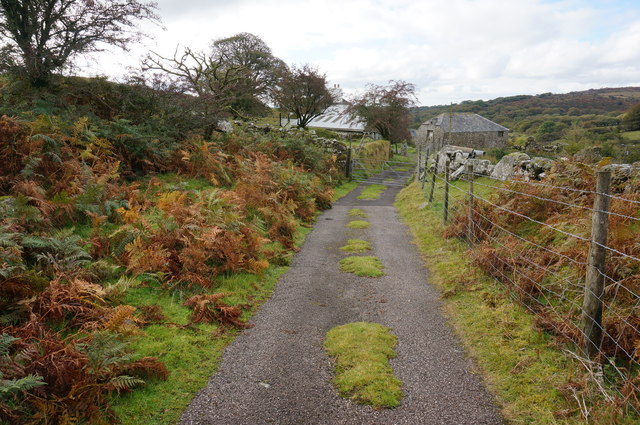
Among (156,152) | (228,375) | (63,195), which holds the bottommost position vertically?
(228,375)

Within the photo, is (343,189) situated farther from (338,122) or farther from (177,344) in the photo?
(338,122)

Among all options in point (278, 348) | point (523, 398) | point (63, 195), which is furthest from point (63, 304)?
point (523, 398)

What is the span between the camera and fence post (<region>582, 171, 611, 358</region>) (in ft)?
14.3

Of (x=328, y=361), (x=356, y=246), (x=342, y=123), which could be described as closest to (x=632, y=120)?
(x=342, y=123)

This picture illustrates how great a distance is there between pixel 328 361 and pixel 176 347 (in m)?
2.02

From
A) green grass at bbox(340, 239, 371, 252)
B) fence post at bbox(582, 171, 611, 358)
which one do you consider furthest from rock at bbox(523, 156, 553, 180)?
fence post at bbox(582, 171, 611, 358)

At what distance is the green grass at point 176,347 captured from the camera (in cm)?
393

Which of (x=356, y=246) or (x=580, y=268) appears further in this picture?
(x=356, y=246)

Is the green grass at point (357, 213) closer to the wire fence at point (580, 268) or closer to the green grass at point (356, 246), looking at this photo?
the green grass at point (356, 246)

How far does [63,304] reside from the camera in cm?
466

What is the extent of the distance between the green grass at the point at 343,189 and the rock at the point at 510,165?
7623 millimetres

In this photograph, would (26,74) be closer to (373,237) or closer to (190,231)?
(190,231)

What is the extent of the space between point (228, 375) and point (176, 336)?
3.63 ft

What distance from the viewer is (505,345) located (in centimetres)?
521
